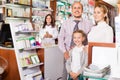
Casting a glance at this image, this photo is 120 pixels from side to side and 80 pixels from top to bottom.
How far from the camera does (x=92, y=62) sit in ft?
6.48

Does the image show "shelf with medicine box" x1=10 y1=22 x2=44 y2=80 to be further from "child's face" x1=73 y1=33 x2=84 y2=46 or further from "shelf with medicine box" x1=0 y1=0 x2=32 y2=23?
"child's face" x1=73 y1=33 x2=84 y2=46

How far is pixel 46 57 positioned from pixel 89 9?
195 inches

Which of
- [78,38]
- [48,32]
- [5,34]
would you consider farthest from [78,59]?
[48,32]

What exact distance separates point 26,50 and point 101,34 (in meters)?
2.24

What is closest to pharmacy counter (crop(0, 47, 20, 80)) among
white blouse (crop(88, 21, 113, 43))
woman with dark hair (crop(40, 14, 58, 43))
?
woman with dark hair (crop(40, 14, 58, 43))

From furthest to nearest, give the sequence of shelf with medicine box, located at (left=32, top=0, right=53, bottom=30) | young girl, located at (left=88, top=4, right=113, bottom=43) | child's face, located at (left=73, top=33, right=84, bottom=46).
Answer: shelf with medicine box, located at (left=32, top=0, right=53, bottom=30), child's face, located at (left=73, top=33, right=84, bottom=46), young girl, located at (left=88, top=4, right=113, bottom=43)

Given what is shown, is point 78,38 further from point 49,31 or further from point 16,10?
point 16,10

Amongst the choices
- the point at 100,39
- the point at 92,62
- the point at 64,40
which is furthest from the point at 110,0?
the point at 64,40

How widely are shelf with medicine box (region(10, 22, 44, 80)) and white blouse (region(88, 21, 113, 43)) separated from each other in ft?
6.58

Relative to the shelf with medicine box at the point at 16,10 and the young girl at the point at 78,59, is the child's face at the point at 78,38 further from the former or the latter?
the shelf with medicine box at the point at 16,10

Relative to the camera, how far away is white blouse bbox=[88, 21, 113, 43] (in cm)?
233

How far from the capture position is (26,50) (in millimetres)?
4324

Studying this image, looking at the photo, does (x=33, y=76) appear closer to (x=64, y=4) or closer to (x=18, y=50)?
(x=18, y=50)

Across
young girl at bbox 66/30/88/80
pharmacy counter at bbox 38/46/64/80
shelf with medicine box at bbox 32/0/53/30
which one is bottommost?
pharmacy counter at bbox 38/46/64/80
